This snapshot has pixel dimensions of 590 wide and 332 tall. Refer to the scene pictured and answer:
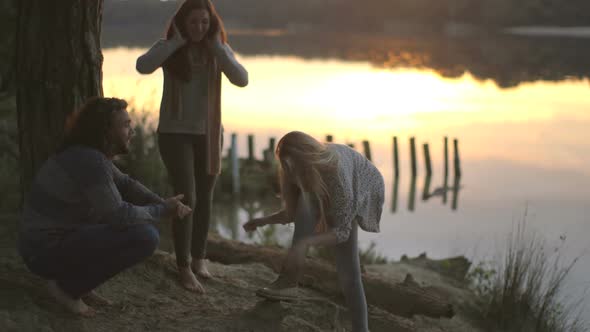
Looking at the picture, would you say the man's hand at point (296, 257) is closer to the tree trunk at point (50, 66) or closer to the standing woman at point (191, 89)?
the standing woman at point (191, 89)

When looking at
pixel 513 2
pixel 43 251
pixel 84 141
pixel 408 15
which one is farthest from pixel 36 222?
pixel 408 15

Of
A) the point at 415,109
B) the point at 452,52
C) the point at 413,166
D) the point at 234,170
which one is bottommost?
the point at 413,166

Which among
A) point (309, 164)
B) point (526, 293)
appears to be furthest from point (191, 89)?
point (526, 293)

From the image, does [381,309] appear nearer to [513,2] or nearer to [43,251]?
[43,251]

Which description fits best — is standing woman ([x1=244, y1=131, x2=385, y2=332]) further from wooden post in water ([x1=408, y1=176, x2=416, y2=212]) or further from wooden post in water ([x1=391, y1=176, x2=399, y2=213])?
wooden post in water ([x1=408, y1=176, x2=416, y2=212])

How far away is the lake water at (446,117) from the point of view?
15.4m

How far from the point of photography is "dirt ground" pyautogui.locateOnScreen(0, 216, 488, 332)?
4.56m

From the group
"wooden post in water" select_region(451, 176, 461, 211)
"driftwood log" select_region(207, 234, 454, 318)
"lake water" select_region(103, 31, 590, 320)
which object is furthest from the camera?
"wooden post in water" select_region(451, 176, 461, 211)

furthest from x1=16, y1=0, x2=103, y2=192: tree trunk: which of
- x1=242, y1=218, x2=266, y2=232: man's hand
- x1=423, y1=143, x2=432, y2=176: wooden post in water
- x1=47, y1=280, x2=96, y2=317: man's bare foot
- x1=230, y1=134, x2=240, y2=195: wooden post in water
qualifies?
x1=423, y1=143, x2=432, y2=176: wooden post in water

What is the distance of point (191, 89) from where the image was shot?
4.96m

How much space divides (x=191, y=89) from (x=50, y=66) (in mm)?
963

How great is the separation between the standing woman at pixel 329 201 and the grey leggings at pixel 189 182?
55 cm

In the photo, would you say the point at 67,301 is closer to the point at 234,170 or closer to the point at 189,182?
the point at 189,182

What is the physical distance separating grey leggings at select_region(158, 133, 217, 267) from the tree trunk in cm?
75
